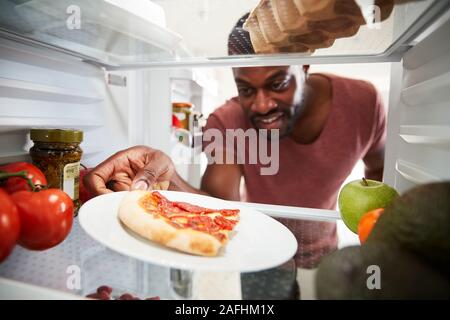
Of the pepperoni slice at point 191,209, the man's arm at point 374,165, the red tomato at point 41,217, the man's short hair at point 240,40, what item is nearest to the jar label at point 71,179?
the red tomato at point 41,217

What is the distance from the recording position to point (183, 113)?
123 cm

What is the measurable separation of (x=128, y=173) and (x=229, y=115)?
569 millimetres

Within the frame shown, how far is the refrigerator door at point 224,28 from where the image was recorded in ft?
2.01

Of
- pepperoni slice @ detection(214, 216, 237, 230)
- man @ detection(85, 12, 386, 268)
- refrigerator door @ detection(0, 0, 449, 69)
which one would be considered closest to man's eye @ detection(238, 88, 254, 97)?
man @ detection(85, 12, 386, 268)

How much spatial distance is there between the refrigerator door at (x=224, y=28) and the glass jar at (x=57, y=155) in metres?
0.27

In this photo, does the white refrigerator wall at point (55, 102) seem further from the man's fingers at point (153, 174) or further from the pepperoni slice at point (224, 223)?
the pepperoni slice at point (224, 223)

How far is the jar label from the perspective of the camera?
746 mm

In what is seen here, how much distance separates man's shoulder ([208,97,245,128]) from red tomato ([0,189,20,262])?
32.7 inches

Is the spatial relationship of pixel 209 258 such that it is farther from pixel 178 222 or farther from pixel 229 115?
pixel 229 115

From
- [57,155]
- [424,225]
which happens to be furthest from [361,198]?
[57,155]

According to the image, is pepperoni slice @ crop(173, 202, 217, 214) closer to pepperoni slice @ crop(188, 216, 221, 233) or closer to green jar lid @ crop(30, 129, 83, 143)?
pepperoni slice @ crop(188, 216, 221, 233)
